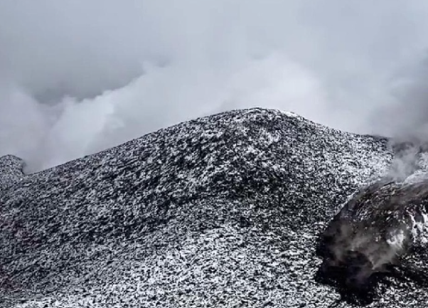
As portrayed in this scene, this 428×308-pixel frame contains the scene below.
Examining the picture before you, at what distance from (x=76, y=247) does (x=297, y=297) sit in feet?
38.9

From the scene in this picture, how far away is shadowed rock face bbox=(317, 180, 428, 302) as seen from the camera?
2183 centimetres

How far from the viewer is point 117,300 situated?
2319 centimetres

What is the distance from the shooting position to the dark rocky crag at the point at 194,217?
75.5ft

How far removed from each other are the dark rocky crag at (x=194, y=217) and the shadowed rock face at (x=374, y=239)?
0.68 meters

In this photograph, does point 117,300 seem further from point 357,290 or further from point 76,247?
point 357,290

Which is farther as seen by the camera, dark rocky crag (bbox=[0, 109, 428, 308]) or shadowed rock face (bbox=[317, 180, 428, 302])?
dark rocky crag (bbox=[0, 109, 428, 308])

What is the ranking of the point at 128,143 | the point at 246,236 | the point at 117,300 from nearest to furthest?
the point at 117,300
the point at 246,236
the point at 128,143

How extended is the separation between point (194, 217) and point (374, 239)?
816cm

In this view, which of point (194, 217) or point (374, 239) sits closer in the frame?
point (374, 239)

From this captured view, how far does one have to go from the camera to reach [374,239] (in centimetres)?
2297

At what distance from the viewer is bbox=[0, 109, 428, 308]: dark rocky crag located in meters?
23.0

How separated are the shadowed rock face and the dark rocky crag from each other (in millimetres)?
683

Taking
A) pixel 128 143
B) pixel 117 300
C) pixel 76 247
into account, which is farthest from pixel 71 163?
pixel 117 300

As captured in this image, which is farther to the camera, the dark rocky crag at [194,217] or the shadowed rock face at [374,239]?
the dark rocky crag at [194,217]
